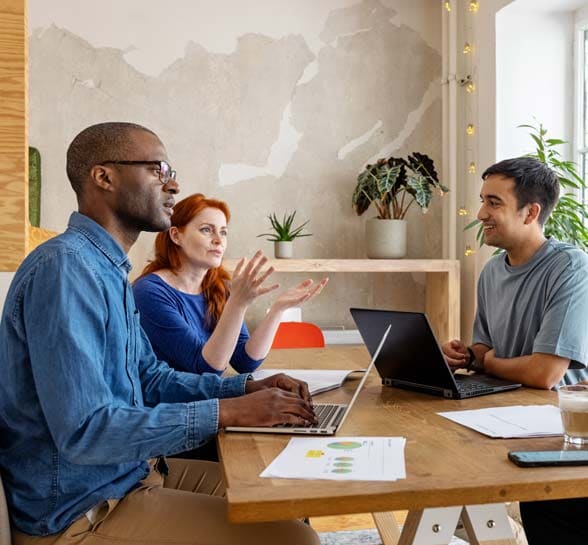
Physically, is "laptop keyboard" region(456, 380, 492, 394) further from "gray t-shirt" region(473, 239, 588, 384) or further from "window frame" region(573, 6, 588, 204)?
"window frame" region(573, 6, 588, 204)

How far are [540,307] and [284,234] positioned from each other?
2004mm

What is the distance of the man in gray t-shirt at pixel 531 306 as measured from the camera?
1.84 m

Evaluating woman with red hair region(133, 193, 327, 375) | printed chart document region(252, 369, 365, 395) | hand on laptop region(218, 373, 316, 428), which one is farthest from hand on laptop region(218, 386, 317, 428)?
woman with red hair region(133, 193, 327, 375)

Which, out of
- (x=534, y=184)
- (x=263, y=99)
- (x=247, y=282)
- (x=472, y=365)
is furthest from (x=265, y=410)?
(x=263, y=99)

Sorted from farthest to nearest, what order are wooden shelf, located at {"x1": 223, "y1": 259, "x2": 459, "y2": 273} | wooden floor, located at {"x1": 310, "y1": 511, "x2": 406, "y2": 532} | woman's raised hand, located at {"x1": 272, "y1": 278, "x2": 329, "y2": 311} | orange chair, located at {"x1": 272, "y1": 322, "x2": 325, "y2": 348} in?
wooden shelf, located at {"x1": 223, "y1": 259, "x2": 459, "y2": 273}, orange chair, located at {"x1": 272, "y1": 322, "x2": 325, "y2": 348}, wooden floor, located at {"x1": 310, "y1": 511, "x2": 406, "y2": 532}, woman's raised hand, located at {"x1": 272, "y1": 278, "x2": 329, "y2": 311}

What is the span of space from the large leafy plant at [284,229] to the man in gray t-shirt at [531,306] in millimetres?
1661

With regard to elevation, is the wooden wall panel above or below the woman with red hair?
above

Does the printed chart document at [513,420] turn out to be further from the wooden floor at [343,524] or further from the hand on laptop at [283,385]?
the wooden floor at [343,524]

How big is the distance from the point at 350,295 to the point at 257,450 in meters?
3.09

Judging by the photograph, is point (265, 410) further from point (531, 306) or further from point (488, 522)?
point (531, 306)

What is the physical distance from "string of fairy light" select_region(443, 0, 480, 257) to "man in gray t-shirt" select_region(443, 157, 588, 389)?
1.67 metres

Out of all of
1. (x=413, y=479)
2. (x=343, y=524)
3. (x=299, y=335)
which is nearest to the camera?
(x=413, y=479)

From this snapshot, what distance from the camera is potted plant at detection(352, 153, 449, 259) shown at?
3.86m

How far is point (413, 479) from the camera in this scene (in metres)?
1.03
